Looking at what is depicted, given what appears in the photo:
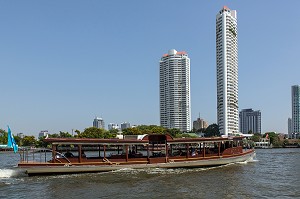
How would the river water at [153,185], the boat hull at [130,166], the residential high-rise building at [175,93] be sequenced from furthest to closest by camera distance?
the residential high-rise building at [175,93] < the boat hull at [130,166] < the river water at [153,185]

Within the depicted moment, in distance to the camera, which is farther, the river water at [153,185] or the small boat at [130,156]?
the small boat at [130,156]

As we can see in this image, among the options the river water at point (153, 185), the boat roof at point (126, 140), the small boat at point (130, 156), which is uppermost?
the boat roof at point (126, 140)

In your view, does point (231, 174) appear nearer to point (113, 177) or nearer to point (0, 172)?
point (113, 177)

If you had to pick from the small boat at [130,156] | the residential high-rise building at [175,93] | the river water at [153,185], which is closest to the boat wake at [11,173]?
the river water at [153,185]

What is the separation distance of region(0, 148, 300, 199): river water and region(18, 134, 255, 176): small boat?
106 centimetres

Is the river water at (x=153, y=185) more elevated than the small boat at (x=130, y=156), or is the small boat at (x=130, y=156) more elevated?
the small boat at (x=130, y=156)

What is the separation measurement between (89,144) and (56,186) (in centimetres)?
703

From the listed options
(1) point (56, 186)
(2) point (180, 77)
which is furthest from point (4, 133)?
(1) point (56, 186)

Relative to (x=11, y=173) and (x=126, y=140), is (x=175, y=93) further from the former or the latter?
(x=11, y=173)

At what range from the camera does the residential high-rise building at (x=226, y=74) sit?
433 feet

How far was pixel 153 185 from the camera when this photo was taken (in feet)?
78.2

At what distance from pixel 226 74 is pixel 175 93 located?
2055 inches

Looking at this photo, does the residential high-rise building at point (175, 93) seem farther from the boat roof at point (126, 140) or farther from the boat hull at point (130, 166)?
the boat roof at point (126, 140)

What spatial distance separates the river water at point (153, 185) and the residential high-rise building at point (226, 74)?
339 ft
